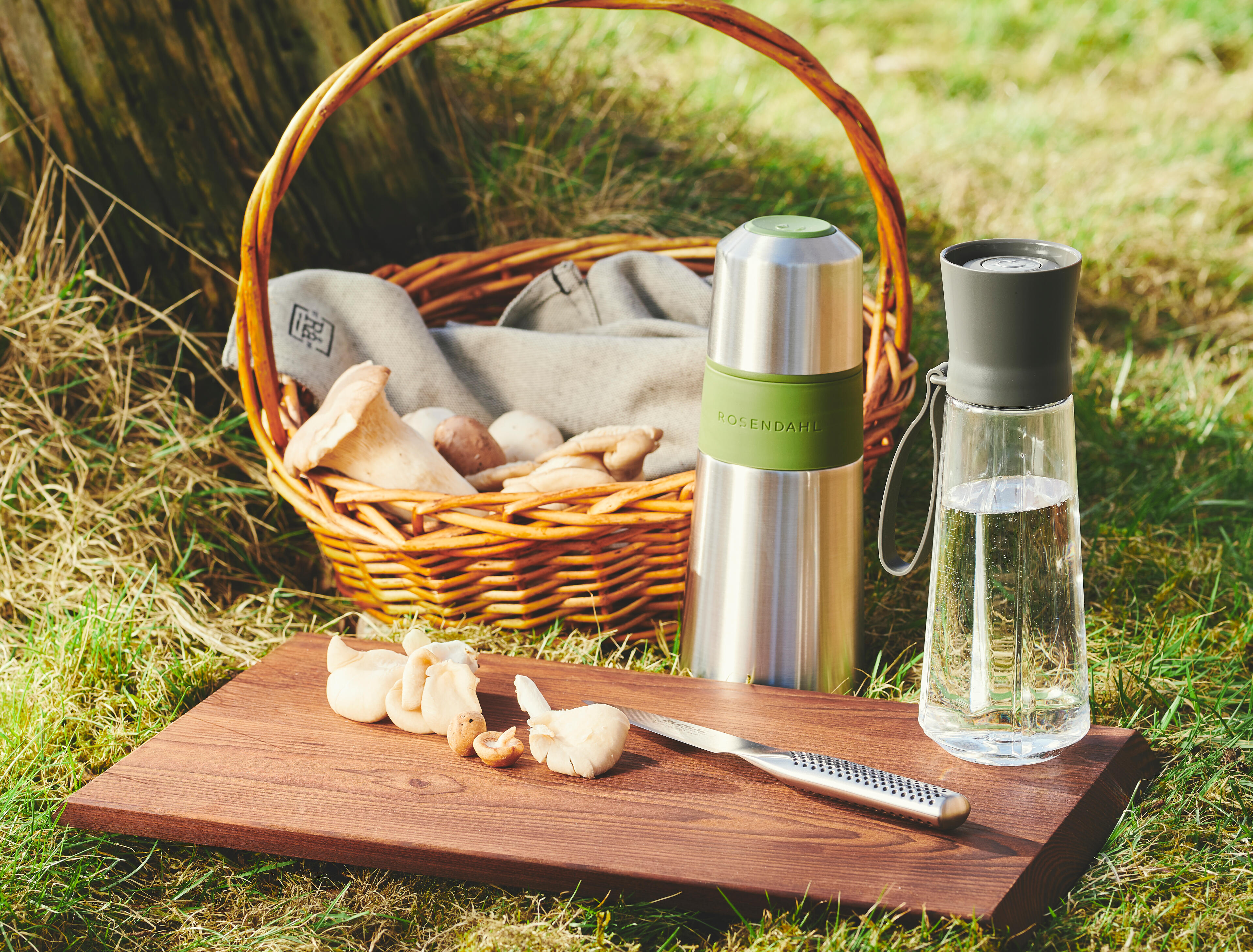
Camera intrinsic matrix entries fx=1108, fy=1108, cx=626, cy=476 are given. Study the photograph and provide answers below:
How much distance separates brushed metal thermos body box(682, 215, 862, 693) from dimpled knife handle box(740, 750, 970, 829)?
249mm

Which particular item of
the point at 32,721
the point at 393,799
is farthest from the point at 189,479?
the point at 393,799

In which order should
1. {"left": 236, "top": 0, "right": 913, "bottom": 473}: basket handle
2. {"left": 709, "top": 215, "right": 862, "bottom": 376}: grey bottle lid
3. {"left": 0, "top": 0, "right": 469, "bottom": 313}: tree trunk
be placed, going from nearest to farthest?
{"left": 709, "top": 215, "right": 862, "bottom": 376}: grey bottle lid < {"left": 236, "top": 0, "right": 913, "bottom": 473}: basket handle < {"left": 0, "top": 0, "right": 469, "bottom": 313}: tree trunk

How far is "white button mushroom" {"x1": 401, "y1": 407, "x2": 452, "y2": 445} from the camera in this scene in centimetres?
206

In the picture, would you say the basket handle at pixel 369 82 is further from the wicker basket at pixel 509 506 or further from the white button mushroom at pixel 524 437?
the white button mushroom at pixel 524 437

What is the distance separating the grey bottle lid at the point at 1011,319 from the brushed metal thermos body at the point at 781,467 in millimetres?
219

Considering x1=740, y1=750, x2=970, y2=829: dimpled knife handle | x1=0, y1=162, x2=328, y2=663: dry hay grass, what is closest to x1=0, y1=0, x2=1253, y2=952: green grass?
x1=0, y1=162, x2=328, y2=663: dry hay grass

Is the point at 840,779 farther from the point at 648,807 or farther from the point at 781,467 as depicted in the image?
the point at 781,467

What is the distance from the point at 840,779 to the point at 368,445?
0.92 meters

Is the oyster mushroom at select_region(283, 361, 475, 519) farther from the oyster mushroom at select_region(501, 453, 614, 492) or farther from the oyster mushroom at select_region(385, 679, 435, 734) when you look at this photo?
the oyster mushroom at select_region(385, 679, 435, 734)

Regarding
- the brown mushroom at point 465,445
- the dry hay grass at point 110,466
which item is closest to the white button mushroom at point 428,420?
the brown mushroom at point 465,445

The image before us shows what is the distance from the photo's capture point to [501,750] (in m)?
1.40

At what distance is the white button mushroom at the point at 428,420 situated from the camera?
2.06 m

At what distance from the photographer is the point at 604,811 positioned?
4.39 ft

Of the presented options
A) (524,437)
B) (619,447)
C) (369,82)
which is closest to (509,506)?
(619,447)
